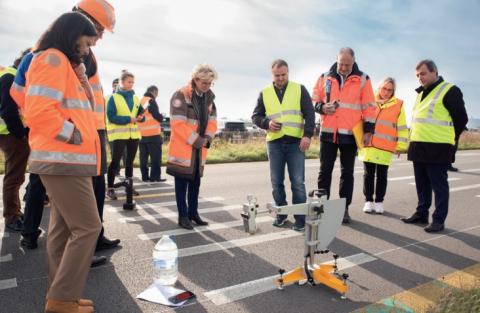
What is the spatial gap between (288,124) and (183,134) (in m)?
1.36

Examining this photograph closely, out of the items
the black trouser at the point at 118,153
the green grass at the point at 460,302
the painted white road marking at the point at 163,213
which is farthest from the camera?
the black trouser at the point at 118,153

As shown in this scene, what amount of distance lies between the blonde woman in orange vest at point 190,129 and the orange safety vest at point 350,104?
1657 millimetres

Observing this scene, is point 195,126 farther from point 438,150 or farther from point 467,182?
point 467,182

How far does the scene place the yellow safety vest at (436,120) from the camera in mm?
5371

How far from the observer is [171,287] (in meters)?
3.46

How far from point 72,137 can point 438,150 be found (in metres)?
4.65

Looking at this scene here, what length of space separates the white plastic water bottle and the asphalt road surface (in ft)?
0.34

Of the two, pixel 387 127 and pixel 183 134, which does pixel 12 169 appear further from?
pixel 387 127

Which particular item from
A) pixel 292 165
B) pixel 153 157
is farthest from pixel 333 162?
pixel 153 157

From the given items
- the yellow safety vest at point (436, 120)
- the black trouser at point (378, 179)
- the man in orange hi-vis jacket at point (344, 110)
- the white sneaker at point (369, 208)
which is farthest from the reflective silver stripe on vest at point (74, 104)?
the white sneaker at point (369, 208)

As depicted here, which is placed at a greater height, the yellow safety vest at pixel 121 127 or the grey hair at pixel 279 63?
the grey hair at pixel 279 63

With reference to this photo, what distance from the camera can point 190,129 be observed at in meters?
5.11

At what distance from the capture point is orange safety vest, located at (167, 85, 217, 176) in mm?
5094

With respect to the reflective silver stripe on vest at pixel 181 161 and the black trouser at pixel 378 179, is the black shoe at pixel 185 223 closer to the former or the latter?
the reflective silver stripe on vest at pixel 181 161
